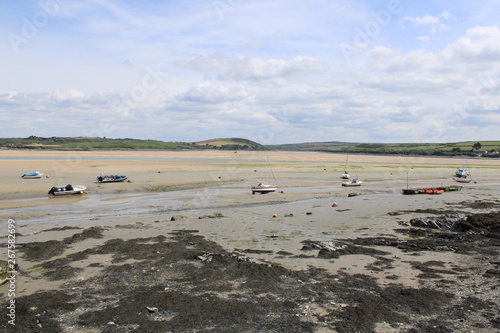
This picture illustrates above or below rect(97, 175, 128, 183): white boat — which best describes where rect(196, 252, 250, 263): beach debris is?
below

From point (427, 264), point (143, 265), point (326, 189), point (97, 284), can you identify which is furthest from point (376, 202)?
point (97, 284)

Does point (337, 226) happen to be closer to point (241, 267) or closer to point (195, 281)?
point (241, 267)

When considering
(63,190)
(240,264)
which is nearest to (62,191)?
(63,190)

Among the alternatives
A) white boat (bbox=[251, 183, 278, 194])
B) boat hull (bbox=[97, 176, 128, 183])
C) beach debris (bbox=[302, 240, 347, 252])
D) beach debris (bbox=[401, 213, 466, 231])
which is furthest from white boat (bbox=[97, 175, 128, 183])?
beach debris (bbox=[401, 213, 466, 231])

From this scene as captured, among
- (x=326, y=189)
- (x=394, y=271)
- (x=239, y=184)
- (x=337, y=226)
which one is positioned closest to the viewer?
(x=394, y=271)

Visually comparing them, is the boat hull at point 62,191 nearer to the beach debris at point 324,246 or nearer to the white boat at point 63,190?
the white boat at point 63,190

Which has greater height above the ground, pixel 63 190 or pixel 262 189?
pixel 63 190

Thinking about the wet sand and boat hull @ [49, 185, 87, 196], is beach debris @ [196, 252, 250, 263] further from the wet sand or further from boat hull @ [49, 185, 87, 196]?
boat hull @ [49, 185, 87, 196]

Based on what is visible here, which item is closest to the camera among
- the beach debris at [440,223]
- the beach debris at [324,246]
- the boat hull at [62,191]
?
the beach debris at [324,246]

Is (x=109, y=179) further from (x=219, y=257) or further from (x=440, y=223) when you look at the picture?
(x=440, y=223)

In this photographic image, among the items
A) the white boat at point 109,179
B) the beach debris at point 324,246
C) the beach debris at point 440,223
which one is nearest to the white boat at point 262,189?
the white boat at point 109,179

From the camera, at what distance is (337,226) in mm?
23578

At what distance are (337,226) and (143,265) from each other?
43.8 ft

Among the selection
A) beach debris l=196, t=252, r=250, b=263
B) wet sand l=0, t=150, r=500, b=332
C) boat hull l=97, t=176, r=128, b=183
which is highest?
boat hull l=97, t=176, r=128, b=183
